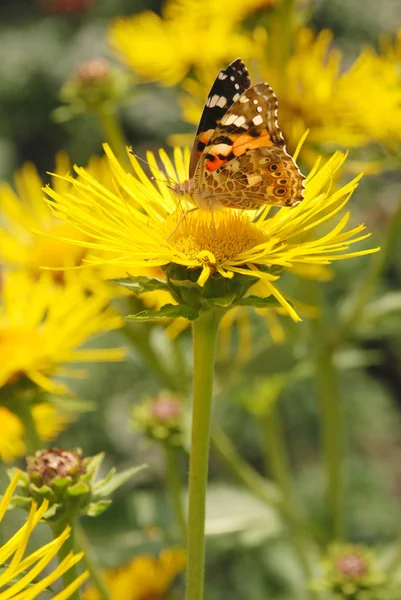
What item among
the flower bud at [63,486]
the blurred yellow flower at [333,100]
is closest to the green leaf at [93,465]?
the flower bud at [63,486]

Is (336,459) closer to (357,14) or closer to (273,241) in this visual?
(273,241)

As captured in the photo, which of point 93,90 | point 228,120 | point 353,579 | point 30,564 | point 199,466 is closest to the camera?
point 30,564

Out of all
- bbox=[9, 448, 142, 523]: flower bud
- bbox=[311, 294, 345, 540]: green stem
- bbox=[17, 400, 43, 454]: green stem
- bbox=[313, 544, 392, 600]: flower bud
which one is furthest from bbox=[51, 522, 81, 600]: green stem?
bbox=[311, 294, 345, 540]: green stem

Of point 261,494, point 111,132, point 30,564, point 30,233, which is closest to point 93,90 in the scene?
point 111,132

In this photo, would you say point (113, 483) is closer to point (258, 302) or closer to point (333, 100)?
point (258, 302)

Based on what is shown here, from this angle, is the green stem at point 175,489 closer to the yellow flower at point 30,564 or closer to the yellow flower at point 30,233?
the yellow flower at point 30,233

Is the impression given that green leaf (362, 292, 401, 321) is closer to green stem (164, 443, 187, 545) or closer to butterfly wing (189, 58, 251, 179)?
green stem (164, 443, 187, 545)
